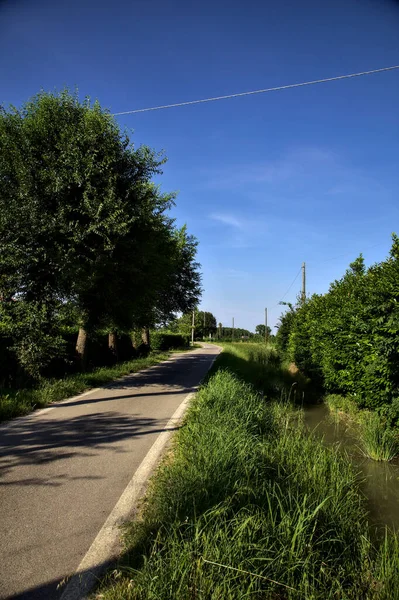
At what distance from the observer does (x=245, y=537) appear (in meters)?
2.67

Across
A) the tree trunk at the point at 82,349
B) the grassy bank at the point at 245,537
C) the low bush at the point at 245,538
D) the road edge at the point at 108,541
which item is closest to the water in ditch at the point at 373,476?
the low bush at the point at 245,538

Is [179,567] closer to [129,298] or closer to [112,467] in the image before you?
[112,467]

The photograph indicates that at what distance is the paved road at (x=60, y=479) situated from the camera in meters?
2.68

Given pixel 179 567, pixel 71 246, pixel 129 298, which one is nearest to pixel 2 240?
pixel 71 246

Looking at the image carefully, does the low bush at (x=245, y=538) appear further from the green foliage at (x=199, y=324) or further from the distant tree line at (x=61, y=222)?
the green foliage at (x=199, y=324)

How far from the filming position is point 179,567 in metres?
2.31

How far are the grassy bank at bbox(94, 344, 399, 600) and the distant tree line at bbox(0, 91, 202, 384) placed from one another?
6.59 m

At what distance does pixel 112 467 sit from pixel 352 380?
21.6 feet

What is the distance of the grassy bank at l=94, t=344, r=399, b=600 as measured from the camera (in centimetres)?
232

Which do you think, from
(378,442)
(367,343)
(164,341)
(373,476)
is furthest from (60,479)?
(164,341)

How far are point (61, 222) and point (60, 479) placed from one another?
6.94 meters

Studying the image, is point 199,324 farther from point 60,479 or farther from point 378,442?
point 60,479

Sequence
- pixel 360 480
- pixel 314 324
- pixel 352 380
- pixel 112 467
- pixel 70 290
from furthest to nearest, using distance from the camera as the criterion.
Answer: pixel 314 324, pixel 70 290, pixel 352 380, pixel 360 480, pixel 112 467

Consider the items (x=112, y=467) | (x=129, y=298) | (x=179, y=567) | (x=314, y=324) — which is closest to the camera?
(x=179, y=567)
